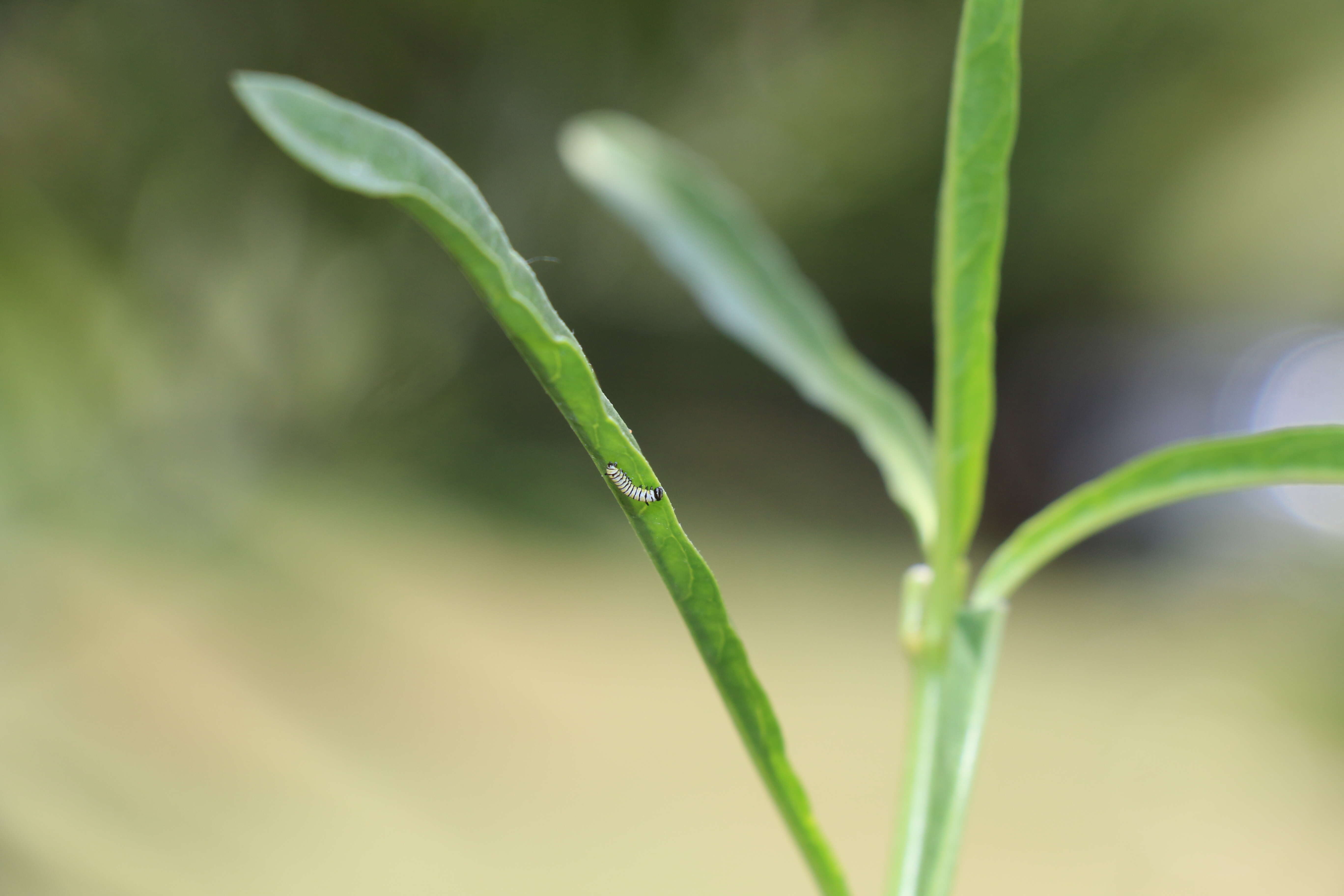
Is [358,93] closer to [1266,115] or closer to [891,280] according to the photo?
[891,280]

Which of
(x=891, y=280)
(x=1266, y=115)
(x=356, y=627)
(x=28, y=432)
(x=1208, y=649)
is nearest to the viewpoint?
(x=28, y=432)

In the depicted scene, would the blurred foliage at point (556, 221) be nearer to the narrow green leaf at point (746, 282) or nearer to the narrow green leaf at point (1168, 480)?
the narrow green leaf at point (746, 282)

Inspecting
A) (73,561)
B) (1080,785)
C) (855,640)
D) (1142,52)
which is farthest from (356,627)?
(1142,52)

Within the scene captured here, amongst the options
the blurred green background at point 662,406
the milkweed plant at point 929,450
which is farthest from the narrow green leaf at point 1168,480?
the blurred green background at point 662,406

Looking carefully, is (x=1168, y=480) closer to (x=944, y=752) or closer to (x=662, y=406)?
(x=944, y=752)

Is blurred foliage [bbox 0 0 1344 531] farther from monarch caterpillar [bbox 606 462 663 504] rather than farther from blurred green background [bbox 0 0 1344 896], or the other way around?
monarch caterpillar [bbox 606 462 663 504]

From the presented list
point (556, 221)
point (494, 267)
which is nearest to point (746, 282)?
point (494, 267)
